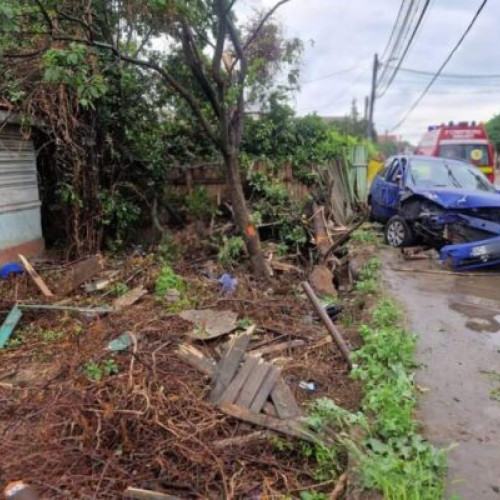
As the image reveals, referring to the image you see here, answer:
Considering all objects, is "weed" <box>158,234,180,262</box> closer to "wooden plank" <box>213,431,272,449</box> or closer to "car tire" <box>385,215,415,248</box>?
"car tire" <box>385,215,415,248</box>

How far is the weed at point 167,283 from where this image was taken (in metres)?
6.77

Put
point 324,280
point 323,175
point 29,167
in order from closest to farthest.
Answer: point 324,280 < point 29,167 < point 323,175

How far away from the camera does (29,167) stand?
335 inches

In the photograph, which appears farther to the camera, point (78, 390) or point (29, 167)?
point (29, 167)

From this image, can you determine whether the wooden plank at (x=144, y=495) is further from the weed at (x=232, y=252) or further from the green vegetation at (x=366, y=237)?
the green vegetation at (x=366, y=237)

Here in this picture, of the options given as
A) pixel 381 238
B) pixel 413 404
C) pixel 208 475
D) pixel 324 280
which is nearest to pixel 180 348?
pixel 208 475

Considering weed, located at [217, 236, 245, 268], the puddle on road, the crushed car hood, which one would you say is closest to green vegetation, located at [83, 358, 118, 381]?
the puddle on road

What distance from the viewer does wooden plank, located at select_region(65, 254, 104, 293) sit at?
23.4ft

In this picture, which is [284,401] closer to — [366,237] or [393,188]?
[366,237]

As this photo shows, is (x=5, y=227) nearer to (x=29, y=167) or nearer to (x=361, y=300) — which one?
(x=29, y=167)

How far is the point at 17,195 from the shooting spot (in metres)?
8.21

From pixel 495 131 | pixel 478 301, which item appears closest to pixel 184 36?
pixel 478 301

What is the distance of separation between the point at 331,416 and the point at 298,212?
674 centimetres

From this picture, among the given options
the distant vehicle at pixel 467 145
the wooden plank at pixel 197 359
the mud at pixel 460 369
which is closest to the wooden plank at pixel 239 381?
the wooden plank at pixel 197 359
